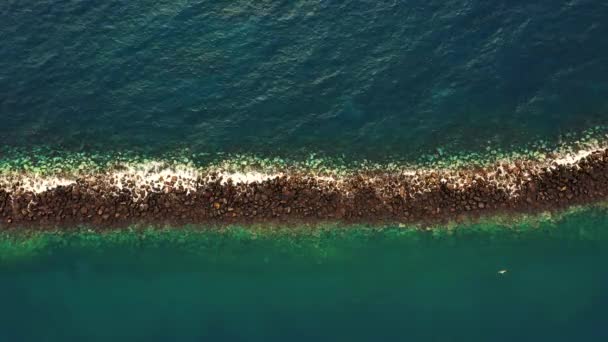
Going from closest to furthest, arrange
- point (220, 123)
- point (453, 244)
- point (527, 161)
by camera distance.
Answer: point (453, 244) < point (527, 161) < point (220, 123)

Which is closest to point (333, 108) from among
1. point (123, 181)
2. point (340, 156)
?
point (340, 156)

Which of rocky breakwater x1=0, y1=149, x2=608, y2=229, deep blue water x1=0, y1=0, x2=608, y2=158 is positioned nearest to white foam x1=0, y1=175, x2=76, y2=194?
rocky breakwater x1=0, y1=149, x2=608, y2=229

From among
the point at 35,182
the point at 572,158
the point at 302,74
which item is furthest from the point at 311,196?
the point at 35,182

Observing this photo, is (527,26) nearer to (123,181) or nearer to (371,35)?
(371,35)

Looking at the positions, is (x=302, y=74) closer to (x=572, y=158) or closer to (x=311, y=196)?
(x=311, y=196)

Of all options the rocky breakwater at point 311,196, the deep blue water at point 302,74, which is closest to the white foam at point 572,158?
the rocky breakwater at point 311,196
